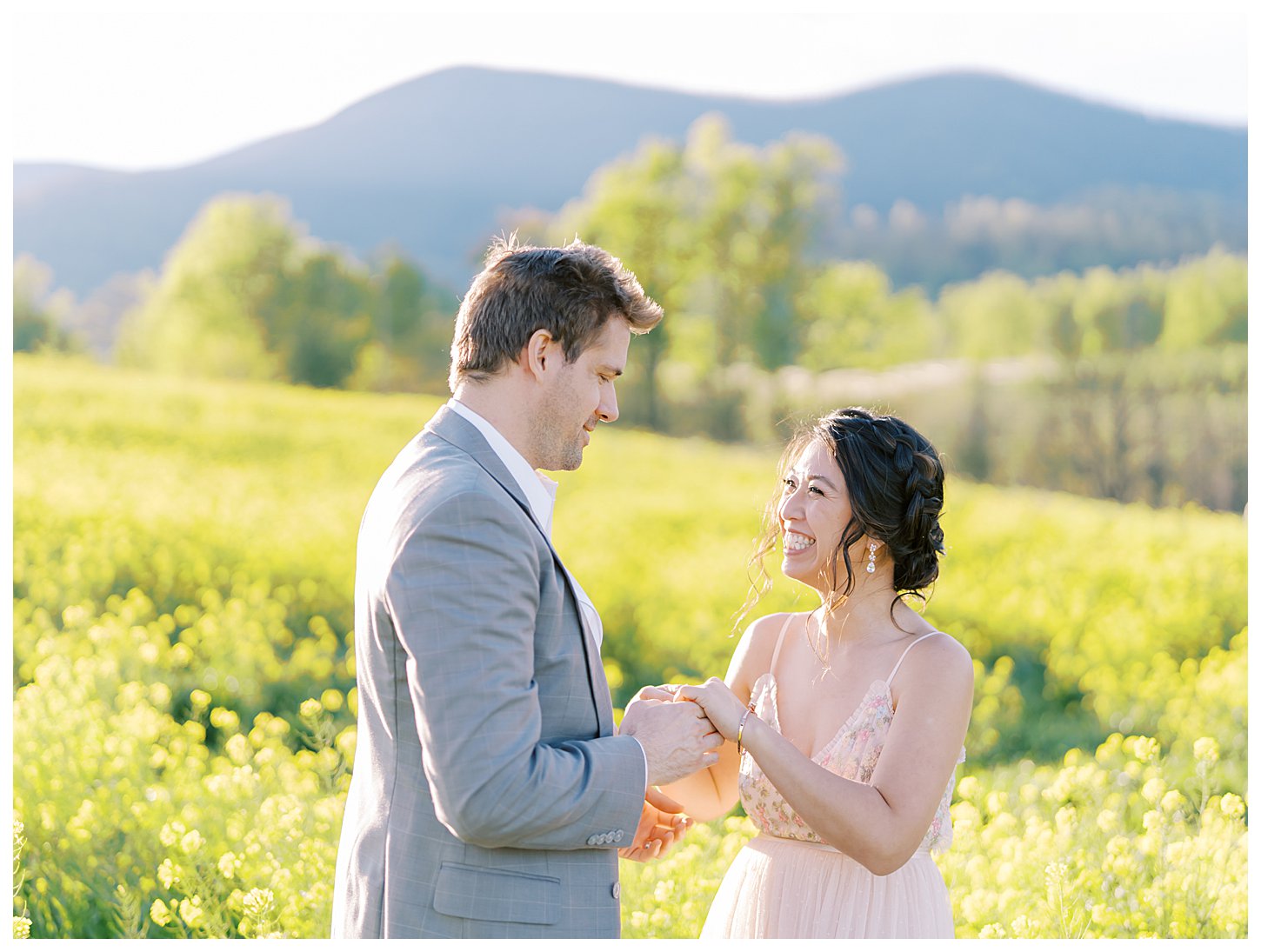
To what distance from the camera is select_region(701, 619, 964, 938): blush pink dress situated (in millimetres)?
2617

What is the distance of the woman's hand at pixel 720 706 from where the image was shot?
241 cm

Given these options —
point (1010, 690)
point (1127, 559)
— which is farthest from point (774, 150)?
point (1010, 690)

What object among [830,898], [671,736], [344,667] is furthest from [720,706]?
[344,667]

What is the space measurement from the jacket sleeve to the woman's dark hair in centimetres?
82

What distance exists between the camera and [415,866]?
219cm

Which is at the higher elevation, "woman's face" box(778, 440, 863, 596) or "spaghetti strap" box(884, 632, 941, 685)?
"woman's face" box(778, 440, 863, 596)

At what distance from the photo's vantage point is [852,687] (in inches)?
105

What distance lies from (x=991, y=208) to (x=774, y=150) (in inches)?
1565

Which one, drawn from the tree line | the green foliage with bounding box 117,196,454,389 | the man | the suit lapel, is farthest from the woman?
the green foliage with bounding box 117,196,454,389

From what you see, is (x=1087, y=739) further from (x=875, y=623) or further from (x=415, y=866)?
(x=415, y=866)

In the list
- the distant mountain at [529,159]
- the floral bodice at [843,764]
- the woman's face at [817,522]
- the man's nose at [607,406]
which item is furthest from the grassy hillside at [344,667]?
the distant mountain at [529,159]

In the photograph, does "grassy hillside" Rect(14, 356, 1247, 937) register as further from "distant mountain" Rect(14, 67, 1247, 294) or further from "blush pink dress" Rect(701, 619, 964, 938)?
"distant mountain" Rect(14, 67, 1247, 294)

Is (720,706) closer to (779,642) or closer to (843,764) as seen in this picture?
(843,764)

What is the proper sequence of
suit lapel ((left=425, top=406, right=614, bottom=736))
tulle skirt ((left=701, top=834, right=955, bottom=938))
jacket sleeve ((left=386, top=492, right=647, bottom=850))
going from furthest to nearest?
tulle skirt ((left=701, top=834, right=955, bottom=938)), suit lapel ((left=425, top=406, right=614, bottom=736)), jacket sleeve ((left=386, top=492, right=647, bottom=850))
